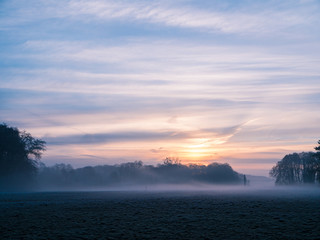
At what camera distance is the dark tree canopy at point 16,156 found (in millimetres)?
97812

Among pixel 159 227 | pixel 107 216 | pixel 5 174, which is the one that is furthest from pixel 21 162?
pixel 159 227

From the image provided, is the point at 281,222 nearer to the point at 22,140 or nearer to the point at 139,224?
the point at 139,224

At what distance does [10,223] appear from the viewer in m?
22.9

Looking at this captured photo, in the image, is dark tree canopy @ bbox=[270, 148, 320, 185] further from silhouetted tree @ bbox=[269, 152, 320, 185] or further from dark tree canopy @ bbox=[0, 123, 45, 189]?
dark tree canopy @ bbox=[0, 123, 45, 189]

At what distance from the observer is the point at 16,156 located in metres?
101

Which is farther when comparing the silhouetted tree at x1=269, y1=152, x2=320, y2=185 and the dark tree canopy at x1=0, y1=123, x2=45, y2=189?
the silhouetted tree at x1=269, y1=152, x2=320, y2=185

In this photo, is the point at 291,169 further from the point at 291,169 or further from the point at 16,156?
the point at 16,156

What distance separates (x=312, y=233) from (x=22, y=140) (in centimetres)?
9985

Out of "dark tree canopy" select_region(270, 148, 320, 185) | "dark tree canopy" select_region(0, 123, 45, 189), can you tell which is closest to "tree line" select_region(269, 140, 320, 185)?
"dark tree canopy" select_region(270, 148, 320, 185)

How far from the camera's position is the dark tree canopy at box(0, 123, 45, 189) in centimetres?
9781

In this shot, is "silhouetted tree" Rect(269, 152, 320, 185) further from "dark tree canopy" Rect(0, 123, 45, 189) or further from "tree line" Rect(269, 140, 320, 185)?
"dark tree canopy" Rect(0, 123, 45, 189)

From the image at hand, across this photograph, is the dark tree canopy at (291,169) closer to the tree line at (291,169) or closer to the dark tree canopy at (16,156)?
the tree line at (291,169)

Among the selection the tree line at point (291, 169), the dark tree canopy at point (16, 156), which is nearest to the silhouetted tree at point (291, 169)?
the tree line at point (291, 169)

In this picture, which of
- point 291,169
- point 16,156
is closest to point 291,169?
point 291,169
